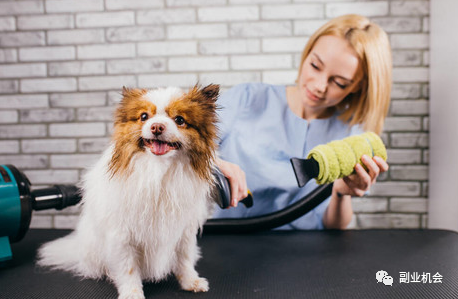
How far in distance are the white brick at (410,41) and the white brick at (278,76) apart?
546 mm

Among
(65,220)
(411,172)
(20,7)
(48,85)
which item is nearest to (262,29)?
(411,172)

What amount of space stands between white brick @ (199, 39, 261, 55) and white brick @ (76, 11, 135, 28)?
0.41 metres

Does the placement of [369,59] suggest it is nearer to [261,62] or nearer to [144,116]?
[261,62]

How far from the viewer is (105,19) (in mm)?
2000

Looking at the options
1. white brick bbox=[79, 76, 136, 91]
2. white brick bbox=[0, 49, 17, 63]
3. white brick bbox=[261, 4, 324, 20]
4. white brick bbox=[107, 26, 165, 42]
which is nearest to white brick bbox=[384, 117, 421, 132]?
white brick bbox=[261, 4, 324, 20]

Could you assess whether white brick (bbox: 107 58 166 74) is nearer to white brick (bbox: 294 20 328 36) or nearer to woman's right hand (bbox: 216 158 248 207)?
white brick (bbox: 294 20 328 36)

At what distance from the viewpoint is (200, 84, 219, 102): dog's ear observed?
73 centimetres

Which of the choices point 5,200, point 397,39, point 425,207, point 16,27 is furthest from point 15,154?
point 425,207

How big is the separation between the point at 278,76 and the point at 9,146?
1587 mm

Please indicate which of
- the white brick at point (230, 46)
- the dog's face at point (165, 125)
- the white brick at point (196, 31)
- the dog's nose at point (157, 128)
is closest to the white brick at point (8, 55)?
the white brick at point (196, 31)

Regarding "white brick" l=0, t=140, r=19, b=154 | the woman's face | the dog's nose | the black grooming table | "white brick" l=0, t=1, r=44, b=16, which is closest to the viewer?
the dog's nose

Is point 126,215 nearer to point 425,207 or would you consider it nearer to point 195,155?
→ point 195,155

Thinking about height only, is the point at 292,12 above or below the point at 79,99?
above

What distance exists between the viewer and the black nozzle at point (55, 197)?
1034 millimetres
